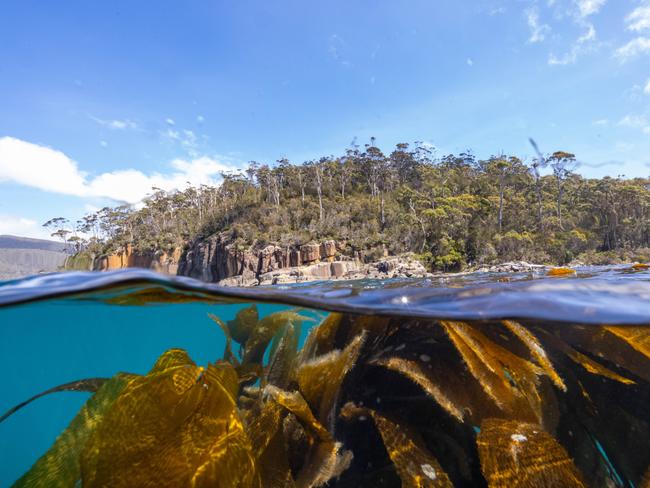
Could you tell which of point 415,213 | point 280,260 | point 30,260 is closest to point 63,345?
point 30,260

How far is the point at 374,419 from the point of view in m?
1.75

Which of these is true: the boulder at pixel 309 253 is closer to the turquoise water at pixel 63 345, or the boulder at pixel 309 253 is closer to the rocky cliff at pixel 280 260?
the rocky cliff at pixel 280 260

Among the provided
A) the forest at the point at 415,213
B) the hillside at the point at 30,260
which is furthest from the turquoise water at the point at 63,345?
the forest at the point at 415,213

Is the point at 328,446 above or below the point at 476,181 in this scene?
below

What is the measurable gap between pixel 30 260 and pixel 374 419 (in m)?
6.22

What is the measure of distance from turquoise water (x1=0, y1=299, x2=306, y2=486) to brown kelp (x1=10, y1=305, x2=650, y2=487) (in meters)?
0.80

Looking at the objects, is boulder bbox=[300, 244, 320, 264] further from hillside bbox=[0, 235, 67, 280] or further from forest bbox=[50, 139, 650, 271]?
hillside bbox=[0, 235, 67, 280]

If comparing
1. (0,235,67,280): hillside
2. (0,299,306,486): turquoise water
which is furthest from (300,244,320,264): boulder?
(0,299,306,486): turquoise water

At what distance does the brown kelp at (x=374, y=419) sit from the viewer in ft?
4.74

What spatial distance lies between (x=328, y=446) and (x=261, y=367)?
85cm

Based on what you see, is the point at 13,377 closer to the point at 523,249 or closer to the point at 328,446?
the point at 328,446

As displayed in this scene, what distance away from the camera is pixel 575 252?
3478cm

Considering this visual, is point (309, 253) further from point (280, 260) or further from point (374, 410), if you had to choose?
point (374, 410)

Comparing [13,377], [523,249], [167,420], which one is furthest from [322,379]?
[523,249]
